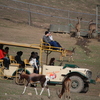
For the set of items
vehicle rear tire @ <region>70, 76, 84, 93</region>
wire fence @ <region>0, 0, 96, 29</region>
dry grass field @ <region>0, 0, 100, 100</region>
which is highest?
wire fence @ <region>0, 0, 96, 29</region>

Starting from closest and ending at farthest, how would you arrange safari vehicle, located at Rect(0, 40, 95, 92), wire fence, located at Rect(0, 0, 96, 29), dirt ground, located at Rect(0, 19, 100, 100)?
safari vehicle, located at Rect(0, 40, 95, 92), dirt ground, located at Rect(0, 19, 100, 100), wire fence, located at Rect(0, 0, 96, 29)

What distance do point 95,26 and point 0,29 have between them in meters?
8.57

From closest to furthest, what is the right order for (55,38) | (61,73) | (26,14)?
(61,73) < (55,38) < (26,14)

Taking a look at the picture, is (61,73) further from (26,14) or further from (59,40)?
(26,14)

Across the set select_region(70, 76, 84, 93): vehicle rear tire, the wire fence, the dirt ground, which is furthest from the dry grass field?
select_region(70, 76, 84, 93): vehicle rear tire

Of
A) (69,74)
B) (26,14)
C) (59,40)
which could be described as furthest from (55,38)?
(69,74)

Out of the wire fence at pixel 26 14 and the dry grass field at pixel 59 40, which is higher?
the wire fence at pixel 26 14

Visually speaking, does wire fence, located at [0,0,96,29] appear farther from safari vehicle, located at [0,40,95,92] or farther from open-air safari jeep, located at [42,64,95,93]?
open-air safari jeep, located at [42,64,95,93]

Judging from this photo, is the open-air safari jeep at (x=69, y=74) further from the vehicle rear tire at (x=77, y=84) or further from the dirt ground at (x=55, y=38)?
the dirt ground at (x=55, y=38)

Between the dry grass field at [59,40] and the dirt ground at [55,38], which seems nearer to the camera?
the dirt ground at [55,38]

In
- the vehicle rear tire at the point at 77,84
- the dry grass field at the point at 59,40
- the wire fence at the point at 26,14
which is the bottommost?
the vehicle rear tire at the point at 77,84

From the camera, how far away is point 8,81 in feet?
44.2

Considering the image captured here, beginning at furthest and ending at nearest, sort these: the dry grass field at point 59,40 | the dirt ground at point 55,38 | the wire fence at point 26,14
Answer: the wire fence at point 26,14, the dry grass field at point 59,40, the dirt ground at point 55,38

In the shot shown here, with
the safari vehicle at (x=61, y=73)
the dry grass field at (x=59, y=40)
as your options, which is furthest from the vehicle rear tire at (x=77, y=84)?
the dry grass field at (x=59, y=40)
